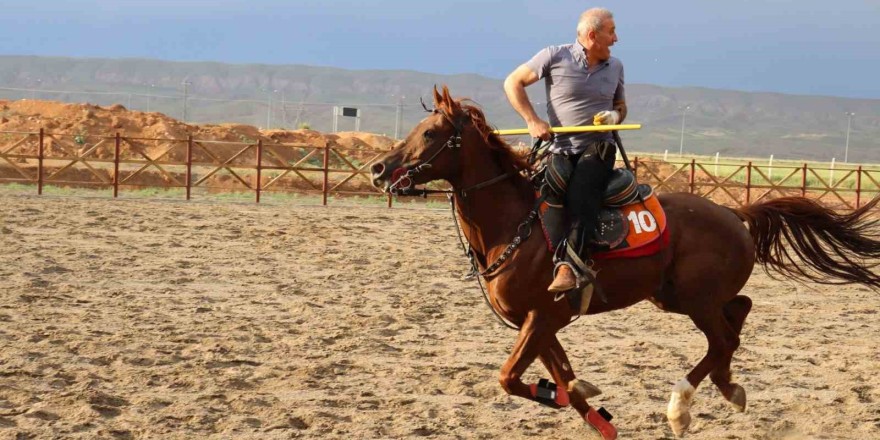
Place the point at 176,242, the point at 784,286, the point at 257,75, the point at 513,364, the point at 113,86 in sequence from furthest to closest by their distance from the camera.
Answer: the point at 257,75 < the point at 113,86 < the point at 176,242 < the point at 784,286 < the point at 513,364

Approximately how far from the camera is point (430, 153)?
255 inches

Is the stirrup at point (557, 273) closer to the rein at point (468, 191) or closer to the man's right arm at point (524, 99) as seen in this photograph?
the rein at point (468, 191)

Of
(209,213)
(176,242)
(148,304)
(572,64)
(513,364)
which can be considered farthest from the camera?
(209,213)

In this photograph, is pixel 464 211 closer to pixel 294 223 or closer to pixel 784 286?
pixel 784 286

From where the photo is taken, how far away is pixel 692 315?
701cm

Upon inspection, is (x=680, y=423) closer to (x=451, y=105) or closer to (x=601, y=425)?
(x=601, y=425)

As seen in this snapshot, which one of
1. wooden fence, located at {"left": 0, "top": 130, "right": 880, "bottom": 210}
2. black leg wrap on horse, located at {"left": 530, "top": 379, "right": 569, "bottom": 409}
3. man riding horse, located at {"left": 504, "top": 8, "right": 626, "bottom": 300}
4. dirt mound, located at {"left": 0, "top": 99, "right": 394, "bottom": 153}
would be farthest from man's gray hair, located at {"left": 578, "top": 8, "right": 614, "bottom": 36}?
dirt mound, located at {"left": 0, "top": 99, "right": 394, "bottom": 153}

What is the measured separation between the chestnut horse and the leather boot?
0.18 metres

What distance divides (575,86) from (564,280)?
1245 millimetres

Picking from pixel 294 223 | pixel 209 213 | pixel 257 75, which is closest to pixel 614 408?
pixel 294 223

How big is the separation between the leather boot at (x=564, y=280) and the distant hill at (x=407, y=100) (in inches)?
4239

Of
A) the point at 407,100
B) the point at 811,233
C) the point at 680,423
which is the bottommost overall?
the point at 680,423

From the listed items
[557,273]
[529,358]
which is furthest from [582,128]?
[529,358]

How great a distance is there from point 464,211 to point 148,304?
488 centimetres
